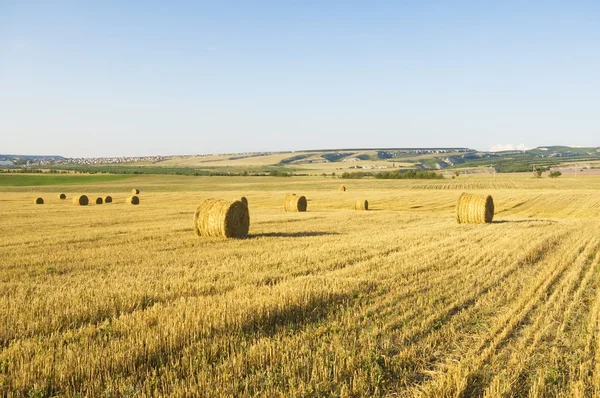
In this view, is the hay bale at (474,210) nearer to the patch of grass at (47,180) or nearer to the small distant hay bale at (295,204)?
the small distant hay bale at (295,204)

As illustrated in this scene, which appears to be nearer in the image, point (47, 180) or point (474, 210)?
point (474, 210)

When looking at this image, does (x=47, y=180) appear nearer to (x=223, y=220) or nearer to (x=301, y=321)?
(x=223, y=220)

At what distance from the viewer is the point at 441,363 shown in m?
5.82

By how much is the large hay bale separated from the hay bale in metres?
10.7

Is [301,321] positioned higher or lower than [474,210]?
higher

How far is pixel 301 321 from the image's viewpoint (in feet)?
23.4

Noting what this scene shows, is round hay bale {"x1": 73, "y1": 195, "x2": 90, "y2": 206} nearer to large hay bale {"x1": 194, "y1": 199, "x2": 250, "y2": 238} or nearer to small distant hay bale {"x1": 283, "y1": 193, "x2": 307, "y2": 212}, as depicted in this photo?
small distant hay bale {"x1": 283, "y1": 193, "x2": 307, "y2": 212}

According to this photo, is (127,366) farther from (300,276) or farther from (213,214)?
(213,214)

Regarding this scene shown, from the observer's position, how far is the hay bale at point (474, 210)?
21984 mm

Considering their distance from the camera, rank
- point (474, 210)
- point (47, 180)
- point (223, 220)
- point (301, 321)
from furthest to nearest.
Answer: point (47, 180) → point (474, 210) → point (223, 220) → point (301, 321)

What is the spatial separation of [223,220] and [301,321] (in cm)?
983

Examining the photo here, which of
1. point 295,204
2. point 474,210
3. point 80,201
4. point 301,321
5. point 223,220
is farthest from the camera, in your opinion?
point 80,201

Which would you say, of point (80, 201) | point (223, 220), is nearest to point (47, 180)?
point (80, 201)

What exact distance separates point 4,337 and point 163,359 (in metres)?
2.25
